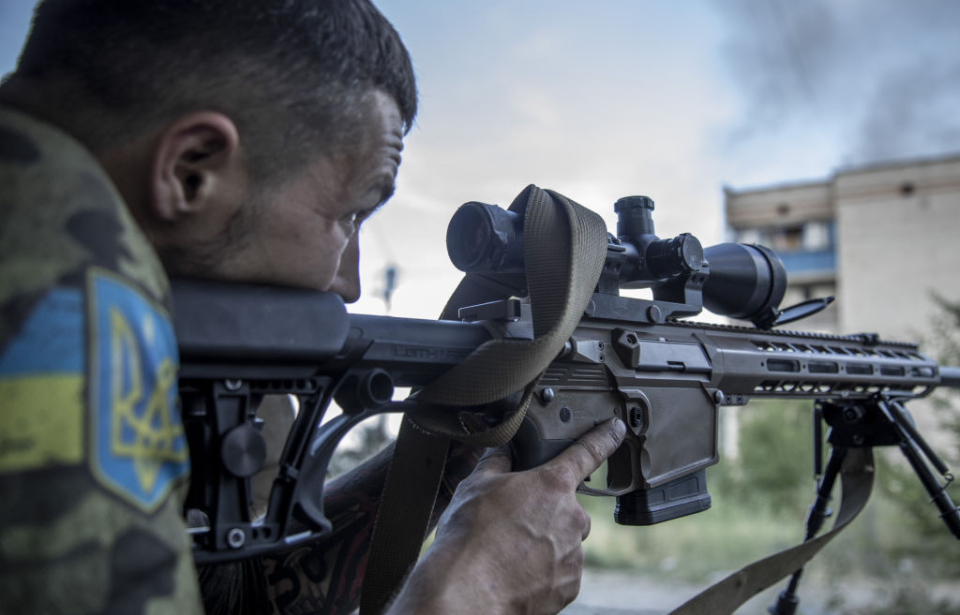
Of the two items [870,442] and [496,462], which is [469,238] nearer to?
[496,462]

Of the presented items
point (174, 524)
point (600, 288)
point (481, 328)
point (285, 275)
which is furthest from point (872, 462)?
point (174, 524)

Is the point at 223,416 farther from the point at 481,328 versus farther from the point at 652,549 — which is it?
the point at 652,549

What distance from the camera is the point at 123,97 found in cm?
95

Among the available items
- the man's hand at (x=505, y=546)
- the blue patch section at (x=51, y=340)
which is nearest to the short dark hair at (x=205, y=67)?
the blue patch section at (x=51, y=340)

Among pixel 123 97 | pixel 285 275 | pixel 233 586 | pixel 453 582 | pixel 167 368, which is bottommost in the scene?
pixel 233 586

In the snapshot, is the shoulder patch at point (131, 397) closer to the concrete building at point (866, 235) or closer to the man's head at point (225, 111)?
the man's head at point (225, 111)

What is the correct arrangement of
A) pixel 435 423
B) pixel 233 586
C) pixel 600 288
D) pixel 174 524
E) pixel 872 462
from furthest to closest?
pixel 872 462 → pixel 600 288 → pixel 233 586 → pixel 435 423 → pixel 174 524

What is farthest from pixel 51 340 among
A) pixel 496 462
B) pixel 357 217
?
pixel 496 462

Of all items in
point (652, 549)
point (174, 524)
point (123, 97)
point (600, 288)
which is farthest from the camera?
point (652, 549)

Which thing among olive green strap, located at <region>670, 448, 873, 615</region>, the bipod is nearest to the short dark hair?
olive green strap, located at <region>670, 448, 873, 615</region>

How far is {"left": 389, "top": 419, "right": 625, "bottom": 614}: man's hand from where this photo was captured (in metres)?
1.08

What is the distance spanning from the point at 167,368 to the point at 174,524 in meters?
0.17

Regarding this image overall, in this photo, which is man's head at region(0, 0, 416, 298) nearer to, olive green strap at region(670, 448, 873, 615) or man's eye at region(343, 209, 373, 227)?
man's eye at region(343, 209, 373, 227)

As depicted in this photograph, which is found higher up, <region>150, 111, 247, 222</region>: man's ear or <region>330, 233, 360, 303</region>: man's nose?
<region>150, 111, 247, 222</region>: man's ear
